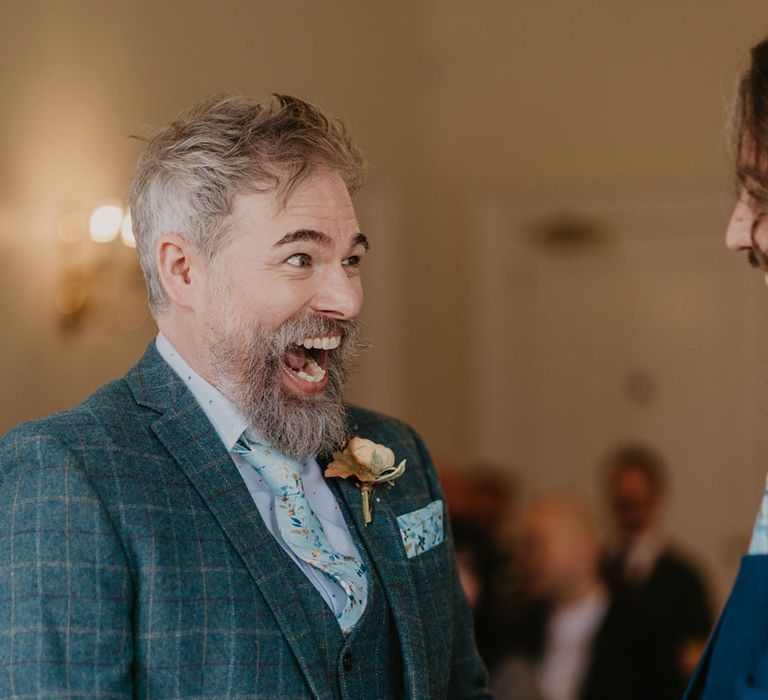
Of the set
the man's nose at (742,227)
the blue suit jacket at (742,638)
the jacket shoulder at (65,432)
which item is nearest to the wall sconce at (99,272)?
the jacket shoulder at (65,432)

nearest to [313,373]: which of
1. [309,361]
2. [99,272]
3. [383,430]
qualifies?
[309,361]

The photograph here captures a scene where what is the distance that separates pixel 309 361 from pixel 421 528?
0.36 m

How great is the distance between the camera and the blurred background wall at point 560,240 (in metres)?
6.09

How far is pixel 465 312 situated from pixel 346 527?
14.8 feet

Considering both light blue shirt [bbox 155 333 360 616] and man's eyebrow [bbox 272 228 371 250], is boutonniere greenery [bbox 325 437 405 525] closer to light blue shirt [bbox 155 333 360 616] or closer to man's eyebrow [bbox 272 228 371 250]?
light blue shirt [bbox 155 333 360 616]

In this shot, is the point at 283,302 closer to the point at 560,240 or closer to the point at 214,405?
the point at 214,405

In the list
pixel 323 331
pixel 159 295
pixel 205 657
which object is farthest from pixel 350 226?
pixel 205 657

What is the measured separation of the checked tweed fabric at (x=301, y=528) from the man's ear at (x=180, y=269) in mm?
250

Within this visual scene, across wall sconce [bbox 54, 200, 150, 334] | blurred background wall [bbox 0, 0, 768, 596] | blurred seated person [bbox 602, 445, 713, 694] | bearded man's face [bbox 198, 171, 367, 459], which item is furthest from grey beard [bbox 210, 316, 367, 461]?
blurred background wall [bbox 0, 0, 768, 596]

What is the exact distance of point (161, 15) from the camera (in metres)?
4.30

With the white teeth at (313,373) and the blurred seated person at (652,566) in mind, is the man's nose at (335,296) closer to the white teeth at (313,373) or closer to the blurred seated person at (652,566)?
the white teeth at (313,373)

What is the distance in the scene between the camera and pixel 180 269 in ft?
6.52

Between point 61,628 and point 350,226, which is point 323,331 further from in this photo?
point 61,628

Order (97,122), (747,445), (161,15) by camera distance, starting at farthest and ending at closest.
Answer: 1. (747,445)
2. (161,15)
3. (97,122)
